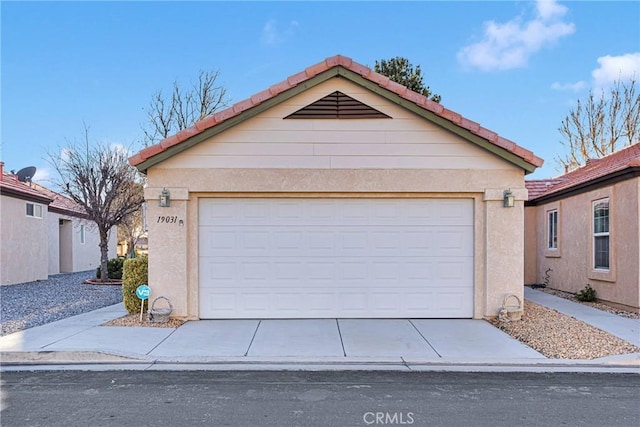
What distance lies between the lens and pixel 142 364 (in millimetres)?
6543

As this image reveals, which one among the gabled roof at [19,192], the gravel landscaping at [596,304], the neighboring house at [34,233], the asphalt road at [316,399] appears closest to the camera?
the asphalt road at [316,399]

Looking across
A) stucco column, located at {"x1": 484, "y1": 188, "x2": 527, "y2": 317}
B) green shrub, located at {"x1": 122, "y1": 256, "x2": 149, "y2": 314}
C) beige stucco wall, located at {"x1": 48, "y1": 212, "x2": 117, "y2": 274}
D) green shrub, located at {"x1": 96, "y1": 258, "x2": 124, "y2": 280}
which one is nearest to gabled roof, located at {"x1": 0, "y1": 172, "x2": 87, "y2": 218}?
beige stucco wall, located at {"x1": 48, "y1": 212, "x2": 117, "y2": 274}

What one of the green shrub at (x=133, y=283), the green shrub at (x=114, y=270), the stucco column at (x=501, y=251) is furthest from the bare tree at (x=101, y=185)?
the stucco column at (x=501, y=251)

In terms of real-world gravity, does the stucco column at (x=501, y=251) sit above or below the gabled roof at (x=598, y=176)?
below

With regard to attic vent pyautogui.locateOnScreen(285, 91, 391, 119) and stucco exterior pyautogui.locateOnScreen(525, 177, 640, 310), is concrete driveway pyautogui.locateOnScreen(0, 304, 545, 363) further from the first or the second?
attic vent pyautogui.locateOnScreen(285, 91, 391, 119)

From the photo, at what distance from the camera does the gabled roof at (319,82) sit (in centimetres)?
898

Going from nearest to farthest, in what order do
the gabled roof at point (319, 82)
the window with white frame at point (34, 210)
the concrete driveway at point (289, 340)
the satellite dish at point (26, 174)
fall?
the concrete driveway at point (289, 340) < the gabled roof at point (319, 82) < the window with white frame at point (34, 210) < the satellite dish at point (26, 174)

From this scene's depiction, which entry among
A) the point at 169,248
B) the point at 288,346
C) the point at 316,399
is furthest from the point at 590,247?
the point at 169,248

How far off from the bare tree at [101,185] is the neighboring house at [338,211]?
8.94 metres

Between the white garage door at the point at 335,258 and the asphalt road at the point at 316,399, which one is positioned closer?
the asphalt road at the point at 316,399

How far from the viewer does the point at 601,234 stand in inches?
448

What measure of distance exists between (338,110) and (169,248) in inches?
178

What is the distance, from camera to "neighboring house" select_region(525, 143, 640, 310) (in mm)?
10086

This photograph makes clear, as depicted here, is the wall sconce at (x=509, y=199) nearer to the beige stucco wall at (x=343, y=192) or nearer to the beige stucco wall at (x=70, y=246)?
the beige stucco wall at (x=343, y=192)
